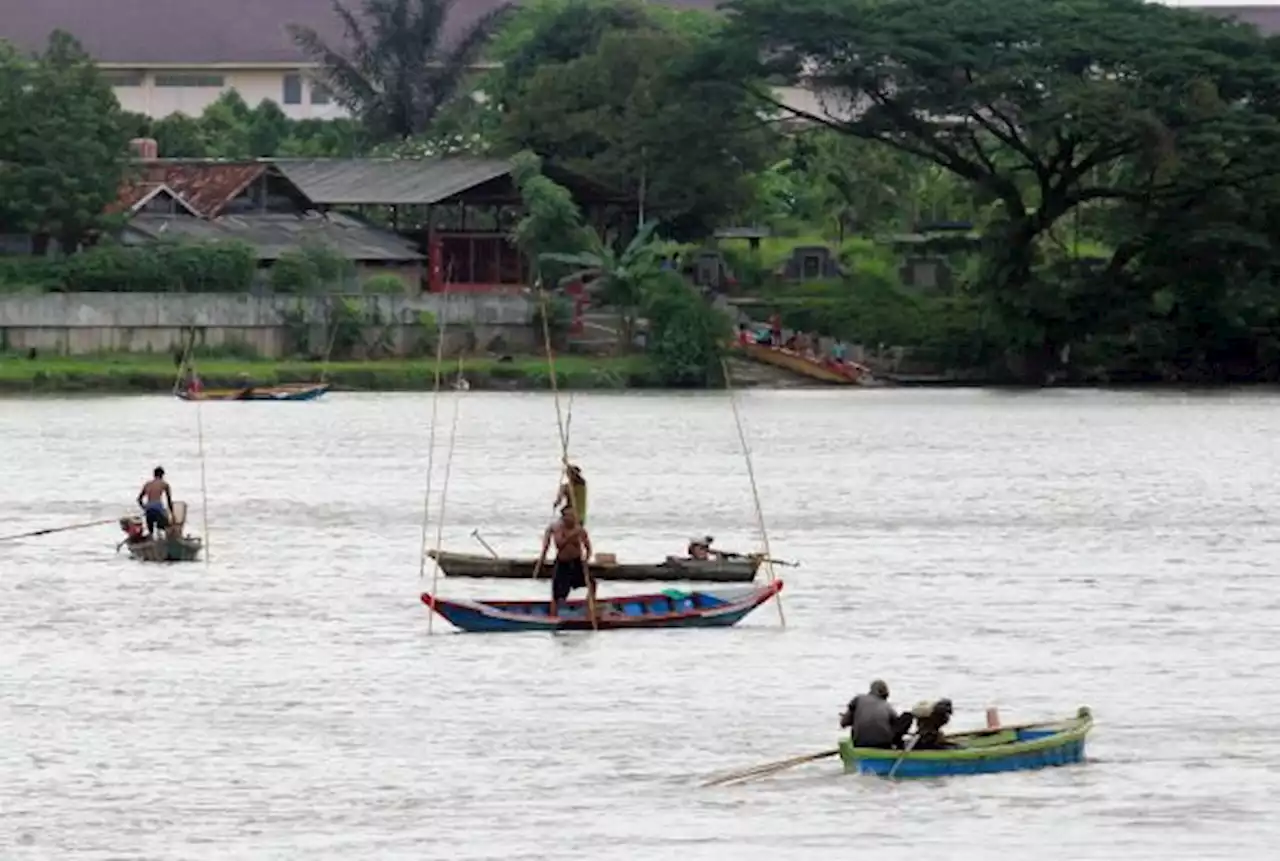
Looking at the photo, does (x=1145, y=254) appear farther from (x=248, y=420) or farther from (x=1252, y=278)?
(x=248, y=420)

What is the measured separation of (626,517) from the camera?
5081cm

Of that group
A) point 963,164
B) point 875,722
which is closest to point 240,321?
point 963,164

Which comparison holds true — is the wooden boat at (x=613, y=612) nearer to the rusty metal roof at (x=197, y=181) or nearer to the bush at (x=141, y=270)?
the bush at (x=141, y=270)

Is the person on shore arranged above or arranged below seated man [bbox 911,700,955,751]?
above

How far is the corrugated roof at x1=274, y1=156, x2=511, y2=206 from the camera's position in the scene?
89562mm

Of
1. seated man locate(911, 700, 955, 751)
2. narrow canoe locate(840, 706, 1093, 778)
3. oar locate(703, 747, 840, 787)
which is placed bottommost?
oar locate(703, 747, 840, 787)

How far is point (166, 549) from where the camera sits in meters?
42.5

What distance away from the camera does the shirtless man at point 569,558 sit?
3394cm

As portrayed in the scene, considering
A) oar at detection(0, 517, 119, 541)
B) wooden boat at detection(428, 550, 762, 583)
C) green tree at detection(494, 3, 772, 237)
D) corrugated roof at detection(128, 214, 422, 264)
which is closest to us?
wooden boat at detection(428, 550, 762, 583)

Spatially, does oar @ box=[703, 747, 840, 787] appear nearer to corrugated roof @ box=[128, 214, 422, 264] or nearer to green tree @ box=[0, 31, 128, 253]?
green tree @ box=[0, 31, 128, 253]

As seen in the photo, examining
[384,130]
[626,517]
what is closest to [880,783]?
[626,517]

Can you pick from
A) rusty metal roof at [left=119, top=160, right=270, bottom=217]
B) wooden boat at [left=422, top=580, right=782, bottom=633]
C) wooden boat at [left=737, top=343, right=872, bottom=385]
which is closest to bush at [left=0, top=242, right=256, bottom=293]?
rusty metal roof at [left=119, top=160, right=270, bottom=217]

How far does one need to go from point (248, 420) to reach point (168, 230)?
1375cm

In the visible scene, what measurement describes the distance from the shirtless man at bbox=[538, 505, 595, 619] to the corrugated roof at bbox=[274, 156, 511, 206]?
55178 millimetres
